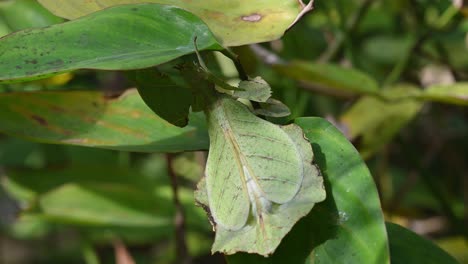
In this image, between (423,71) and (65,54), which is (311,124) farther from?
(423,71)

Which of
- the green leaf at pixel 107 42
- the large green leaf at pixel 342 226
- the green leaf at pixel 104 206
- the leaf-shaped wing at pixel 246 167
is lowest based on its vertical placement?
the green leaf at pixel 104 206

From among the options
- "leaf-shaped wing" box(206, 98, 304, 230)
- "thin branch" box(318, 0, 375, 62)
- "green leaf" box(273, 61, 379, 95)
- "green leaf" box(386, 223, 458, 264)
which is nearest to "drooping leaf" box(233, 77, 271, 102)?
"leaf-shaped wing" box(206, 98, 304, 230)

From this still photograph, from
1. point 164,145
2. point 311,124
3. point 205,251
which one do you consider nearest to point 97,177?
point 205,251

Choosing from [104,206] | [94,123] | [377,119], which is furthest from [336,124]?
[94,123]

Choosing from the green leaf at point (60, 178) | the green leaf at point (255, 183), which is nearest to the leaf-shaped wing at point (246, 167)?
the green leaf at point (255, 183)

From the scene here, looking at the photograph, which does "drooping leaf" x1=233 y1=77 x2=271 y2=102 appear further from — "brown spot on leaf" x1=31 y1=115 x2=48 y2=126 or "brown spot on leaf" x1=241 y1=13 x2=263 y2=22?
"brown spot on leaf" x1=31 y1=115 x2=48 y2=126

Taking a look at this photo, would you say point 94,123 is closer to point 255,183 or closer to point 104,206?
point 255,183

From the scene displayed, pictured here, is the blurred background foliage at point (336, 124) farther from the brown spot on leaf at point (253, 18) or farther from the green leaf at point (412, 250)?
the green leaf at point (412, 250)
